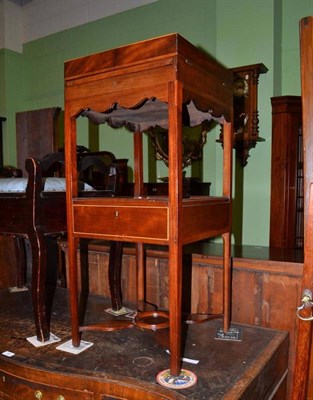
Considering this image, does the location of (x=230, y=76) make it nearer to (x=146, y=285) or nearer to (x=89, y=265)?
(x=146, y=285)

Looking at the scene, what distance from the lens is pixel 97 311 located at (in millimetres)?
1836

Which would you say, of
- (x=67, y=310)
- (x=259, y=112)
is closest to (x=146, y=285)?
(x=67, y=310)

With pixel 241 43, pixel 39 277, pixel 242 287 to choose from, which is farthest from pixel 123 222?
pixel 241 43

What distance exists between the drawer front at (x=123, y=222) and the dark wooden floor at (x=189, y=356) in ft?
1.52

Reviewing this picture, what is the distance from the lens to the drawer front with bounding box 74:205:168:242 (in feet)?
3.78

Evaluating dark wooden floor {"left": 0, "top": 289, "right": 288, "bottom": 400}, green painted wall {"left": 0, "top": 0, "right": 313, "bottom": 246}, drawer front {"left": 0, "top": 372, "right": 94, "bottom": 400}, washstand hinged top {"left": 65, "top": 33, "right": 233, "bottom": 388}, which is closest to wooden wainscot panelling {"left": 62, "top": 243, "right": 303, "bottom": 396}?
dark wooden floor {"left": 0, "top": 289, "right": 288, "bottom": 400}

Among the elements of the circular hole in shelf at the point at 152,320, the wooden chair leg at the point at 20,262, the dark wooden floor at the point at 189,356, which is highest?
the wooden chair leg at the point at 20,262

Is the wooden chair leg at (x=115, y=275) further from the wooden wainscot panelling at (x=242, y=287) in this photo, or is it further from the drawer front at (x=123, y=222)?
the drawer front at (x=123, y=222)

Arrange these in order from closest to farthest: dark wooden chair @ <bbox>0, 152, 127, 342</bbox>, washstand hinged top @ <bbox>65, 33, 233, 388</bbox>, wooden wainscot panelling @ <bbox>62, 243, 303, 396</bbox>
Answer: washstand hinged top @ <bbox>65, 33, 233, 388</bbox> < dark wooden chair @ <bbox>0, 152, 127, 342</bbox> < wooden wainscot panelling @ <bbox>62, 243, 303, 396</bbox>

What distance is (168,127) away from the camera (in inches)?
Answer: 47.8

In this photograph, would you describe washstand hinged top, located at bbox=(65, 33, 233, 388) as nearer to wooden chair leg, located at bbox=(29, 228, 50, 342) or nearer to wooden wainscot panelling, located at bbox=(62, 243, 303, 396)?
wooden chair leg, located at bbox=(29, 228, 50, 342)

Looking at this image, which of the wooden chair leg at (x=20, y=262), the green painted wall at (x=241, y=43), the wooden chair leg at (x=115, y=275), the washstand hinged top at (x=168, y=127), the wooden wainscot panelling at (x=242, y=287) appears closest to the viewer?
the washstand hinged top at (x=168, y=127)

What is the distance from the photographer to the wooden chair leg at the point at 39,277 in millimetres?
1433

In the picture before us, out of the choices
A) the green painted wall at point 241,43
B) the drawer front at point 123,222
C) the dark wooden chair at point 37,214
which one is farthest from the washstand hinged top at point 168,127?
the green painted wall at point 241,43
